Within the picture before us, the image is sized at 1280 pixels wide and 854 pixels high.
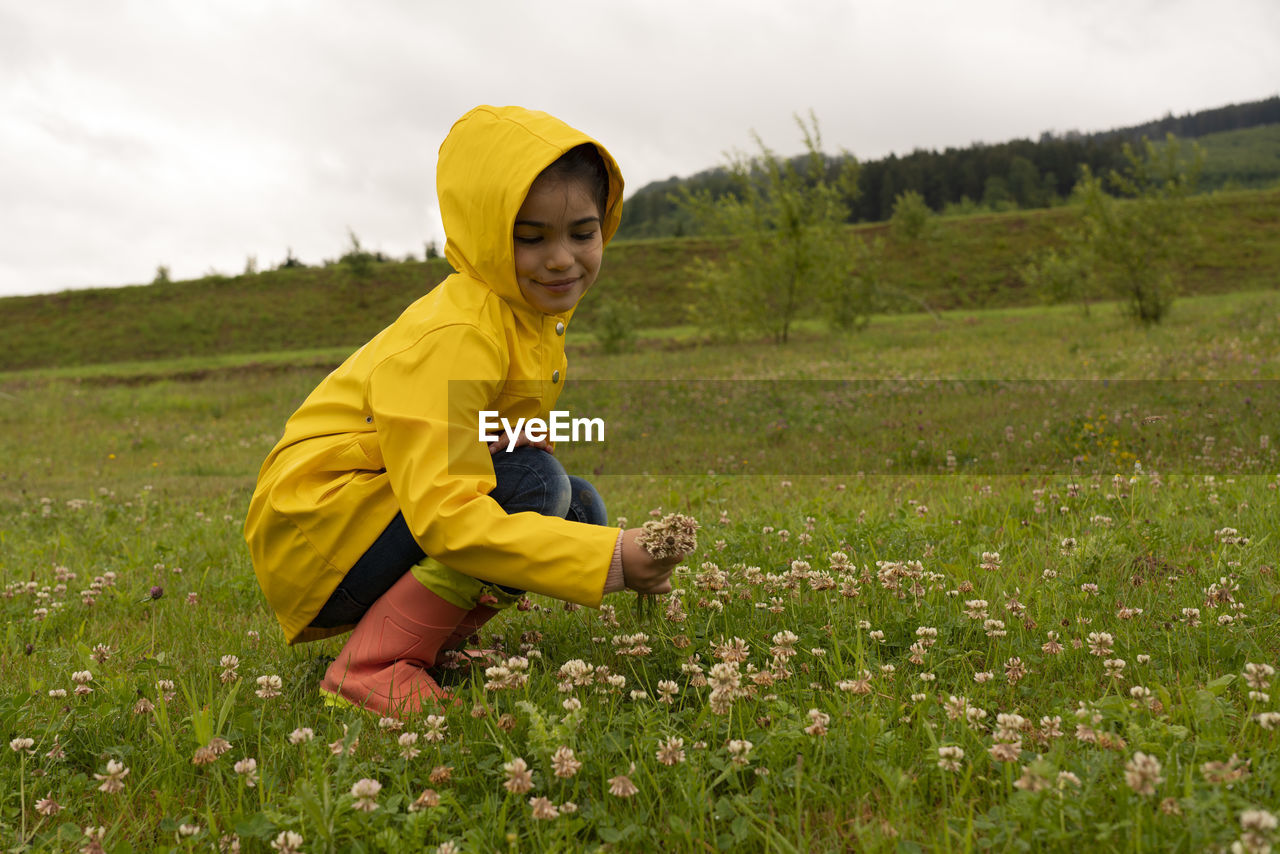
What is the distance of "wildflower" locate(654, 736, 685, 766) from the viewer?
7.43 ft

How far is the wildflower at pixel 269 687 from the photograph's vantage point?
2.92 meters

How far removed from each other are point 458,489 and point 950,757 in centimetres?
162

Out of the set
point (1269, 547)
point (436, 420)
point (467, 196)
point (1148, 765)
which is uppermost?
point (467, 196)

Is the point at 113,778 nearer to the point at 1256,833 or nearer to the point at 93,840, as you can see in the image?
the point at 93,840

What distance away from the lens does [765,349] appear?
26.9m

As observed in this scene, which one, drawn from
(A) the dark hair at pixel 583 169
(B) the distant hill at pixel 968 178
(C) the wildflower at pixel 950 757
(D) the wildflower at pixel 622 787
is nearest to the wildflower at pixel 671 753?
(D) the wildflower at pixel 622 787

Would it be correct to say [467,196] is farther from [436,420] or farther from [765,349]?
[765,349]

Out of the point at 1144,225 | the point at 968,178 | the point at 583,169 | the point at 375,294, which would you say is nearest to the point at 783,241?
the point at 1144,225

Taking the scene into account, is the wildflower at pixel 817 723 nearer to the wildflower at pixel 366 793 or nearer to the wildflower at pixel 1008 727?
the wildflower at pixel 1008 727

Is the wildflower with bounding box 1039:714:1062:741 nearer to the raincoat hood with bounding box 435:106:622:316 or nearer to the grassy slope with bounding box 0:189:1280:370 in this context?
the raincoat hood with bounding box 435:106:622:316

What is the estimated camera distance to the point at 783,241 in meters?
31.1

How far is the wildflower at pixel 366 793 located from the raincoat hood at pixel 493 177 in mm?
1751

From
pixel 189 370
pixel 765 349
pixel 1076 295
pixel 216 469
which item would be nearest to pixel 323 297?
pixel 189 370

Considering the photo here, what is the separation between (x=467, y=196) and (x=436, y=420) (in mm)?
923
